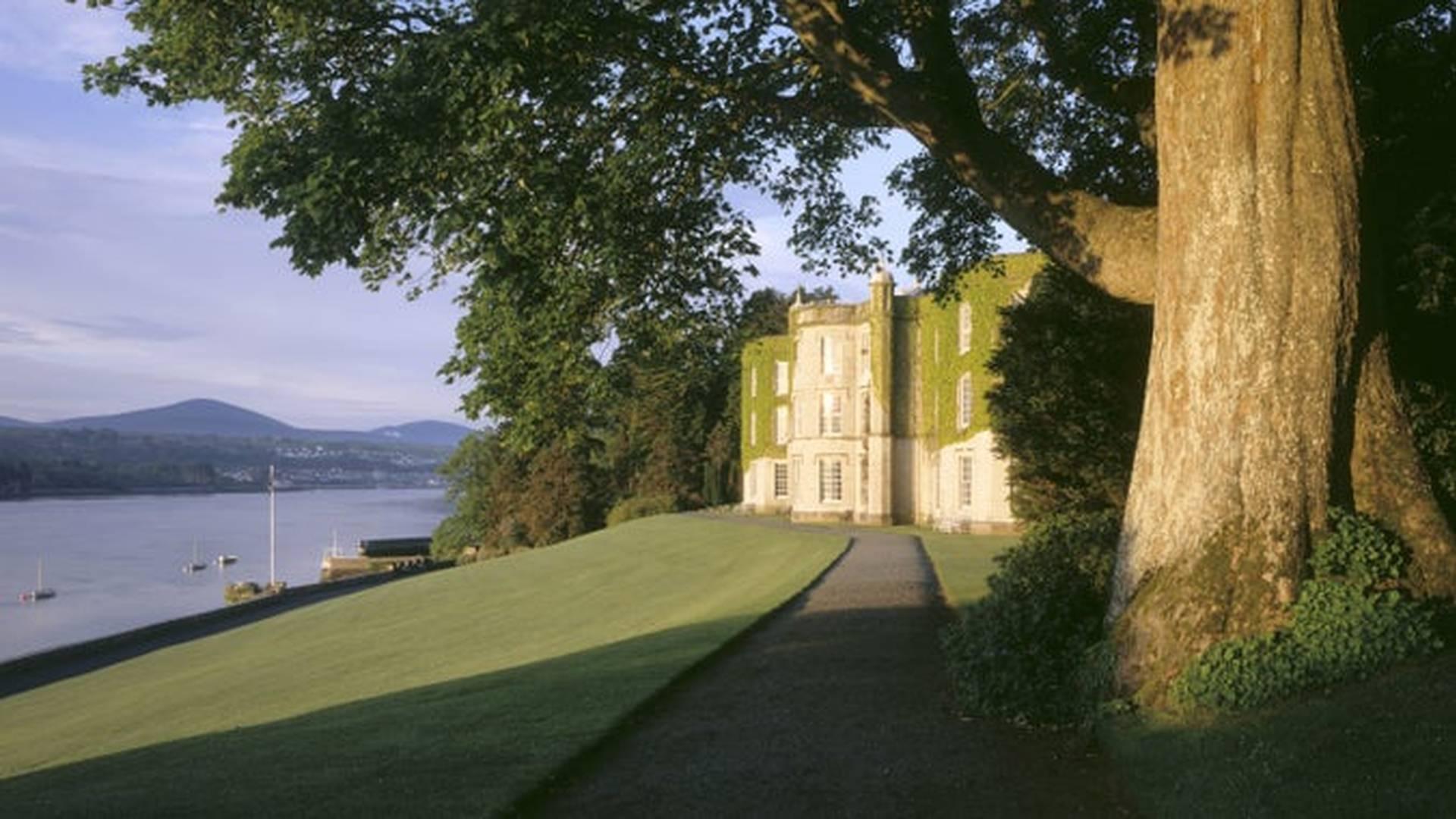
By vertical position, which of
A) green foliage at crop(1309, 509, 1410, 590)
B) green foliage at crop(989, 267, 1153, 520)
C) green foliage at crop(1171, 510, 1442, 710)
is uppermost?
green foliage at crop(989, 267, 1153, 520)

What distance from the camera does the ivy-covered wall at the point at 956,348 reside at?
121 feet

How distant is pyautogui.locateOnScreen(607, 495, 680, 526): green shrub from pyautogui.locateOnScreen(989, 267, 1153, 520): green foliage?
4380 cm

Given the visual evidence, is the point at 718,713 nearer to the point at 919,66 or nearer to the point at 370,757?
the point at 370,757

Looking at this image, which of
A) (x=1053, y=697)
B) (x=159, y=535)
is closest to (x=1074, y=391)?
(x=1053, y=697)

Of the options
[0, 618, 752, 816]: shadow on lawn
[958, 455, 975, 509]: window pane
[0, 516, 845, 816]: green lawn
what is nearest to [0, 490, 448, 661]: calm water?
[0, 516, 845, 816]: green lawn

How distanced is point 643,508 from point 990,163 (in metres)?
53.7

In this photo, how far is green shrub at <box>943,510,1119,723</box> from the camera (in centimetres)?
988

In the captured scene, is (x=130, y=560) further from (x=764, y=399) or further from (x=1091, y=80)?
(x=1091, y=80)

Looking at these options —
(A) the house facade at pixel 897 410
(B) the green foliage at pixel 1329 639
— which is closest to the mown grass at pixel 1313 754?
(B) the green foliage at pixel 1329 639

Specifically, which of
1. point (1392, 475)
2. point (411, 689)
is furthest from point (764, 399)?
point (1392, 475)

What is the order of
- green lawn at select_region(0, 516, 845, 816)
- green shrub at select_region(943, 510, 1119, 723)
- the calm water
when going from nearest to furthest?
green lawn at select_region(0, 516, 845, 816)
green shrub at select_region(943, 510, 1119, 723)
the calm water

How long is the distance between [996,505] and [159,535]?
125m

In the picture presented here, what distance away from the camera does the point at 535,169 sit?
38.3 ft

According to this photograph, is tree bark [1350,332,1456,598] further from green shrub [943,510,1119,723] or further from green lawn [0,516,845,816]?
green lawn [0,516,845,816]
